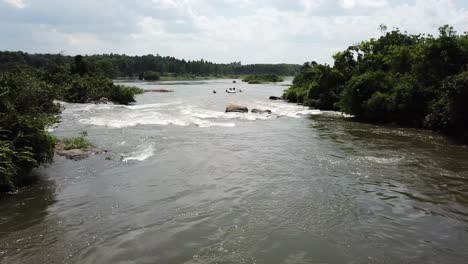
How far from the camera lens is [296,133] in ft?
102

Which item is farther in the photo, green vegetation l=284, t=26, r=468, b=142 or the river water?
green vegetation l=284, t=26, r=468, b=142

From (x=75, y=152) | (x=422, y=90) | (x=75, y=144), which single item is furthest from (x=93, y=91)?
(x=422, y=90)

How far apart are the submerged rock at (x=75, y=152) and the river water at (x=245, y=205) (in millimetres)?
728

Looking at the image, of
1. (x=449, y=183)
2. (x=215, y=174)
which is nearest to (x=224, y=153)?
(x=215, y=174)

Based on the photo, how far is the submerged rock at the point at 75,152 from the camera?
21.5 m

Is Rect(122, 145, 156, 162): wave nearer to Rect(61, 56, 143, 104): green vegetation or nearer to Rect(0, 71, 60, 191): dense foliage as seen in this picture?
Rect(0, 71, 60, 191): dense foliage

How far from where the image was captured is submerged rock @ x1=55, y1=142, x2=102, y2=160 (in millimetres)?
21469

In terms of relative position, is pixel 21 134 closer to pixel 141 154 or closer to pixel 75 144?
pixel 141 154

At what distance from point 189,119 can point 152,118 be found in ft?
11.1

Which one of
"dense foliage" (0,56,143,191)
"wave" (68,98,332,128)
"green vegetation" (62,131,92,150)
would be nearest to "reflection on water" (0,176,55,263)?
"dense foliage" (0,56,143,191)

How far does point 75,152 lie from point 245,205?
11.5m

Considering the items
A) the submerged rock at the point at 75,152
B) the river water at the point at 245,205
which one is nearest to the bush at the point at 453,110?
the river water at the point at 245,205

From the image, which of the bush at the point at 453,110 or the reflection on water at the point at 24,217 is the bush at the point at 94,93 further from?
the reflection on water at the point at 24,217

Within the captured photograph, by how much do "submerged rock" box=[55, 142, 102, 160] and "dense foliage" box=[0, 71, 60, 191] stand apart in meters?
2.70
